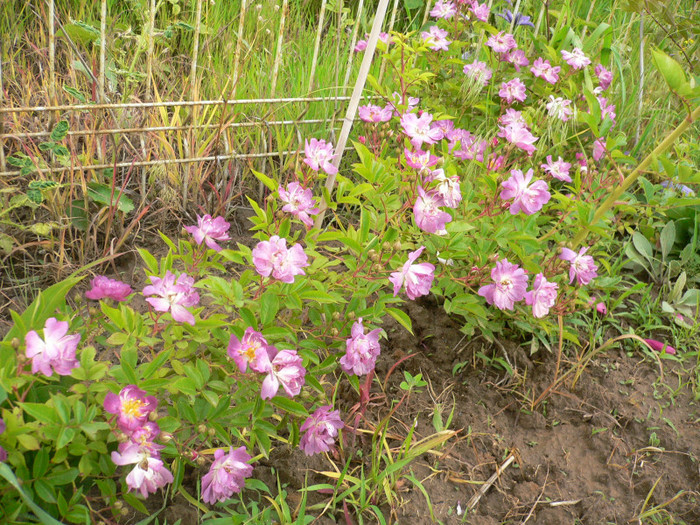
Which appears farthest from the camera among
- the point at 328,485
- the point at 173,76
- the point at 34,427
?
the point at 173,76

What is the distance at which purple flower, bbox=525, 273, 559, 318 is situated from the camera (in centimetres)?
150

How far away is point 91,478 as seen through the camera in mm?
1198

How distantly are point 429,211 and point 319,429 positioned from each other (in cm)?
55

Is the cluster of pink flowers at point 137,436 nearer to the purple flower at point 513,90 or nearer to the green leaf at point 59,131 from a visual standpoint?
the green leaf at point 59,131

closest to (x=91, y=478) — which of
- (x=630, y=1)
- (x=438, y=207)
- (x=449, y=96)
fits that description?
(x=438, y=207)

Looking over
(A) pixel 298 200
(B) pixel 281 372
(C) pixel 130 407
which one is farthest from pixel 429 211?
(C) pixel 130 407

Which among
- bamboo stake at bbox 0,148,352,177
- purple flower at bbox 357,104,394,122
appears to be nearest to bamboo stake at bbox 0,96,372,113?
bamboo stake at bbox 0,148,352,177

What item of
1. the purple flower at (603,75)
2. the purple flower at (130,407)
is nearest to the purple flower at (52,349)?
the purple flower at (130,407)

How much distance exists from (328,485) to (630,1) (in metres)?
1.83

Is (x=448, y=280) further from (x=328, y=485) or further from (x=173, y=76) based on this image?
(x=173, y=76)

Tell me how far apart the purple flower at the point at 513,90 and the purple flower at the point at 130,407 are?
5.37ft

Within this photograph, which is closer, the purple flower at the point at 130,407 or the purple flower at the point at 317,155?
the purple flower at the point at 130,407

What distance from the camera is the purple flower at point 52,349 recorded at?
98 centimetres

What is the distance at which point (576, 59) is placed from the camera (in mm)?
2133
